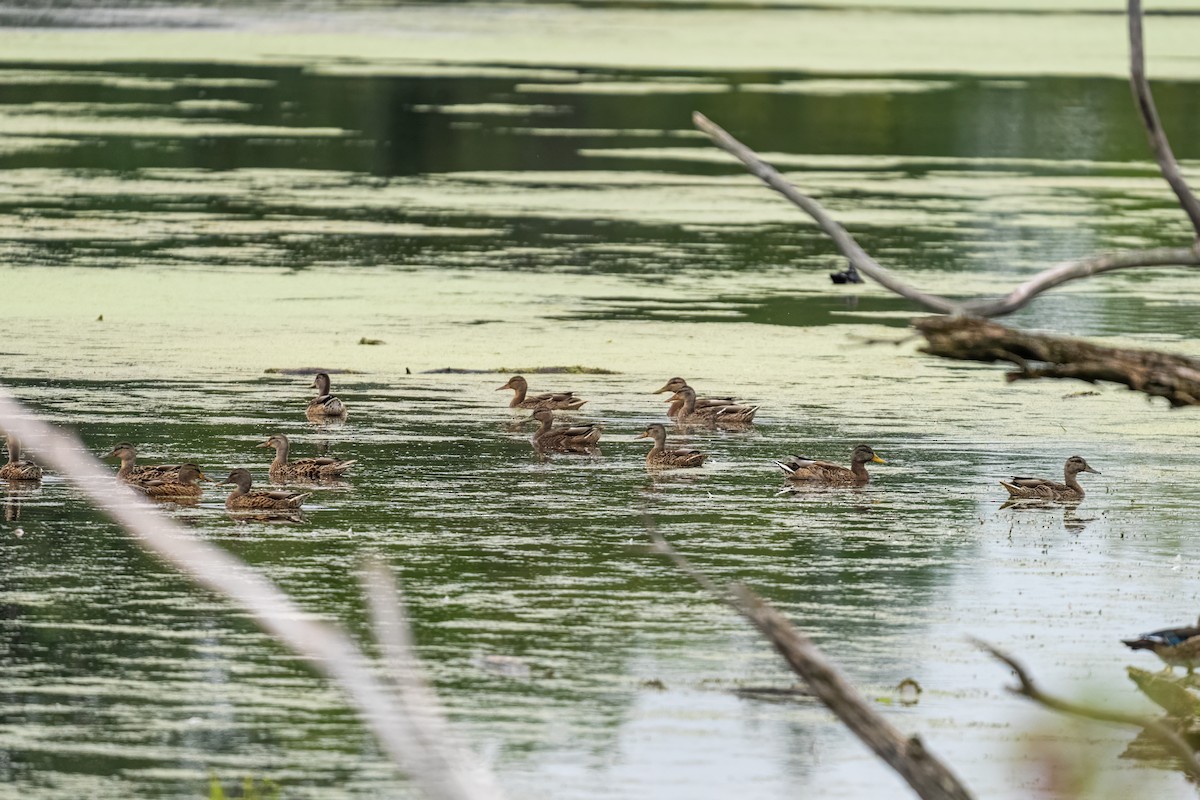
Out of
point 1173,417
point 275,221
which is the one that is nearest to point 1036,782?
point 1173,417

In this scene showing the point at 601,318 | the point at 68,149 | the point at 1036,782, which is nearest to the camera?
the point at 1036,782

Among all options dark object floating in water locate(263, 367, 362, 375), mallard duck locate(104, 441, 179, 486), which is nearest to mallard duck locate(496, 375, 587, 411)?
dark object floating in water locate(263, 367, 362, 375)

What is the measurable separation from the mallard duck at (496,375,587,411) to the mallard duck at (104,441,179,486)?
8.22 ft

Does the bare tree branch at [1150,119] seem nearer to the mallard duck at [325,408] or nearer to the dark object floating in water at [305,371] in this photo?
the mallard duck at [325,408]

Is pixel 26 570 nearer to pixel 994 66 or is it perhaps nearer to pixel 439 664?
pixel 439 664

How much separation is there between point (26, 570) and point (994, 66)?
35.1 meters

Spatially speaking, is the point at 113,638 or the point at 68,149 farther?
the point at 68,149

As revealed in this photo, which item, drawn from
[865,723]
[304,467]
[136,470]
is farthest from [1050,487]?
[865,723]

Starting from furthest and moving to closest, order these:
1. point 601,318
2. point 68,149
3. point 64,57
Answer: point 64,57, point 68,149, point 601,318

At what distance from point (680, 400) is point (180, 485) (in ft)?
11.0

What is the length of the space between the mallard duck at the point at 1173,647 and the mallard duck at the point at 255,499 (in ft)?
14.2

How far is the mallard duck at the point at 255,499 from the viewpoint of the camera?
10.9 meters

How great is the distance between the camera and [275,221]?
22562 millimetres

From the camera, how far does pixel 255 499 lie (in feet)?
35.7
